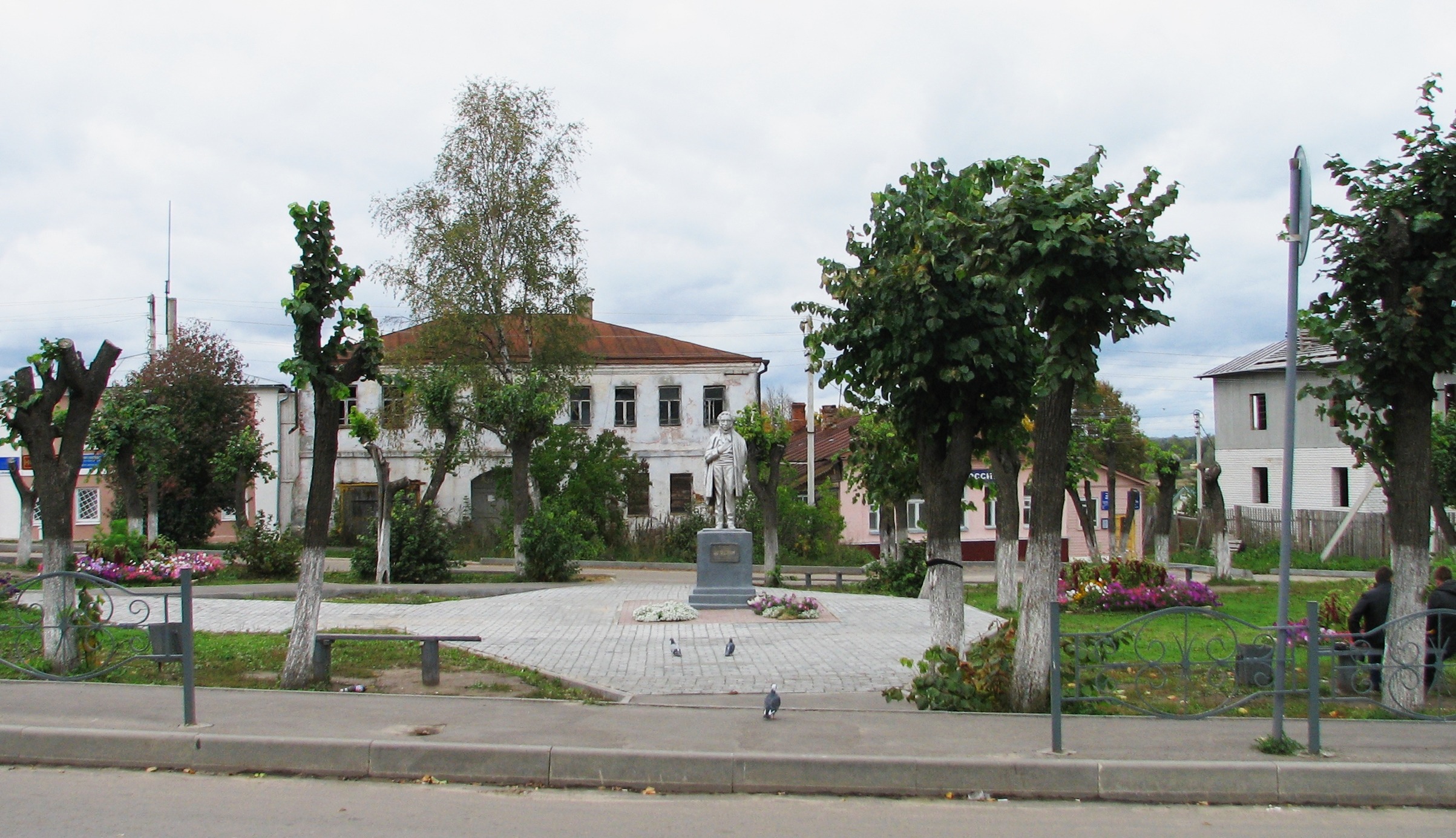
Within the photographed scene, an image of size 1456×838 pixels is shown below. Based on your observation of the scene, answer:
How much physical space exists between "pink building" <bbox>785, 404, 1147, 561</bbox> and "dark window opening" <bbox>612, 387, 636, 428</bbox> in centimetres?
615

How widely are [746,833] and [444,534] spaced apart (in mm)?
18051

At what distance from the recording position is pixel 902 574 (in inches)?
859

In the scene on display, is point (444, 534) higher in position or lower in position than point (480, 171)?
lower

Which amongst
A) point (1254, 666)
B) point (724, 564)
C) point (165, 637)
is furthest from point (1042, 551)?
point (724, 564)

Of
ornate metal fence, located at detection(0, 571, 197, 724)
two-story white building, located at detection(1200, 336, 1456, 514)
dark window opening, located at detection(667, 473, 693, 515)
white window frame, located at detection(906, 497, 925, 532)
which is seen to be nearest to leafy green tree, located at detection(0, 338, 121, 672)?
ornate metal fence, located at detection(0, 571, 197, 724)

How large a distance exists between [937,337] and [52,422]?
919cm

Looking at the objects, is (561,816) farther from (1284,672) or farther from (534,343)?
(534,343)

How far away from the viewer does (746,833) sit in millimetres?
5793

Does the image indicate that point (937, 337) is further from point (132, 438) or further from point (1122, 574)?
point (132, 438)

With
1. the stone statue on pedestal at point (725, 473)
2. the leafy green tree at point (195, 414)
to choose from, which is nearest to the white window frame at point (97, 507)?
the leafy green tree at point (195, 414)

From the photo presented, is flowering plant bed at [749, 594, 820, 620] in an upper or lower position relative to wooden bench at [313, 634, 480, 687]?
lower

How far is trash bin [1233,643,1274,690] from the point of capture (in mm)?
7887

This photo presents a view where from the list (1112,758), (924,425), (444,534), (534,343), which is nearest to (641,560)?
(534,343)

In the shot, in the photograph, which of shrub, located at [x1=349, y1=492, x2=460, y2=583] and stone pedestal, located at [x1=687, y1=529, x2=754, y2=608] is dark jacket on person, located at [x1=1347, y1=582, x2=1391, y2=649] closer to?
stone pedestal, located at [x1=687, y1=529, x2=754, y2=608]
